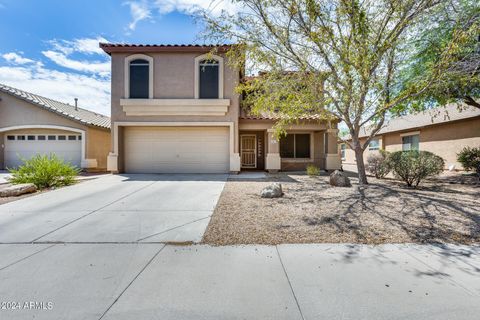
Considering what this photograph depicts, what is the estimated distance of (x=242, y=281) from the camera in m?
2.87

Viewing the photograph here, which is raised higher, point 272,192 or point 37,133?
point 37,133

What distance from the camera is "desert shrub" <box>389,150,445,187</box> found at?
28.1ft

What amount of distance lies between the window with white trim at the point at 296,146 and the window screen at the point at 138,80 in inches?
341

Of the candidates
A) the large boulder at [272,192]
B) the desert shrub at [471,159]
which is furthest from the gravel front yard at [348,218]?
the desert shrub at [471,159]

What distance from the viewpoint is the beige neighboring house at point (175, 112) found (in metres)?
12.8

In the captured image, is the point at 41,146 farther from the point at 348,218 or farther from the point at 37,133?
the point at 348,218

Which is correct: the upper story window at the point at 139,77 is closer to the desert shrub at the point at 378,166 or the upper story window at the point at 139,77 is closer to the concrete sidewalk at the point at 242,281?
the concrete sidewalk at the point at 242,281

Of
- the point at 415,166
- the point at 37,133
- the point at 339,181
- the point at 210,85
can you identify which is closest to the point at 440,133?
the point at 415,166

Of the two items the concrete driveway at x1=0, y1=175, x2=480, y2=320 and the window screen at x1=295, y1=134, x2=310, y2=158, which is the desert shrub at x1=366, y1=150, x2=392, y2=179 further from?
the concrete driveway at x1=0, y1=175, x2=480, y2=320

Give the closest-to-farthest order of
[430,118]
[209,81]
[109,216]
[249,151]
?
[109,216], [209,81], [249,151], [430,118]

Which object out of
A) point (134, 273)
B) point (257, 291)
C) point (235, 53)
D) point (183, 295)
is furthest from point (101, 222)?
point (235, 53)

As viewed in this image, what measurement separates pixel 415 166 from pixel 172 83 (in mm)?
11663

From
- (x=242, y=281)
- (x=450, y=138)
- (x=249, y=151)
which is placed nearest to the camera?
(x=242, y=281)

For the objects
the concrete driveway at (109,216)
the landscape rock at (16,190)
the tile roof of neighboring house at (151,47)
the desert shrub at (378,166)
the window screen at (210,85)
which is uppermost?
the tile roof of neighboring house at (151,47)
